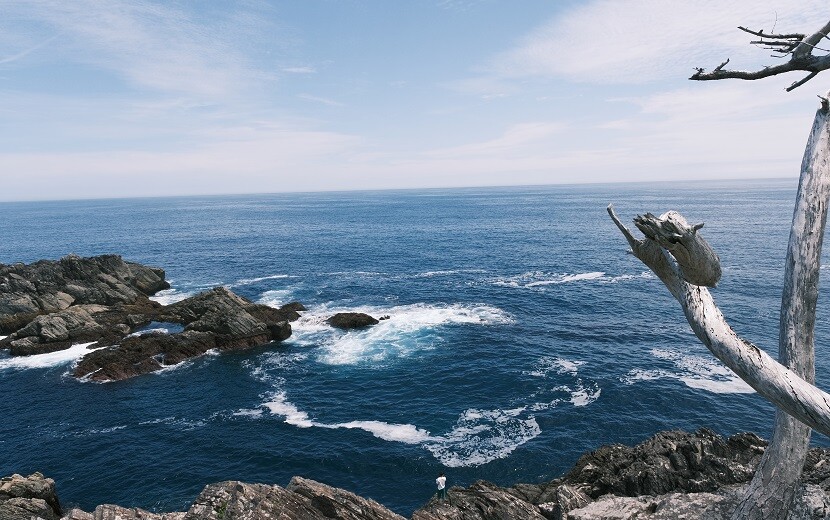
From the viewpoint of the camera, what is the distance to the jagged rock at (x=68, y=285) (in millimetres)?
57625

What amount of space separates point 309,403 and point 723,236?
339 ft

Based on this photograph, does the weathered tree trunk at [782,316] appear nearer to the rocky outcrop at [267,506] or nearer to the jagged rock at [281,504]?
the jagged rock at [281,504]

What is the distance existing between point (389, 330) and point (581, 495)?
3515cm

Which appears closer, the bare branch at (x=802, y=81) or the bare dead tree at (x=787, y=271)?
the bare dead tree at (x=787, y=271)

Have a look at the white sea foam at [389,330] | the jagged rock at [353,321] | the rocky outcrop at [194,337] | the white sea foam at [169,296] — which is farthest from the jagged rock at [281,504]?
the white sea foam at [169,296]

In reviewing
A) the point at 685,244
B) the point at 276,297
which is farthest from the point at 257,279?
the point at 685,244

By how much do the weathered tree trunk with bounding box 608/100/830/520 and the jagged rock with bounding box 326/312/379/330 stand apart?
46182mm

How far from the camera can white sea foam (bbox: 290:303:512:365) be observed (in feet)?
155

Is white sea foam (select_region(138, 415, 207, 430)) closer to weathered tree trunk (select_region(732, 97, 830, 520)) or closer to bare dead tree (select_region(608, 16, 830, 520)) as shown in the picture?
bare dead tree (select_region(608, 16, 830, 520))

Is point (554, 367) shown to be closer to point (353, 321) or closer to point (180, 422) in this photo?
point (353, 321)

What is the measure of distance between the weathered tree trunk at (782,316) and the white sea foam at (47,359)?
55.2 m

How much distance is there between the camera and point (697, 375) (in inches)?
1543

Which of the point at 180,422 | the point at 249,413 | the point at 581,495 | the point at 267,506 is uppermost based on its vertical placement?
the point at 267,506

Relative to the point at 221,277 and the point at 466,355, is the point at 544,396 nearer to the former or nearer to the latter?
the point at 466,355
